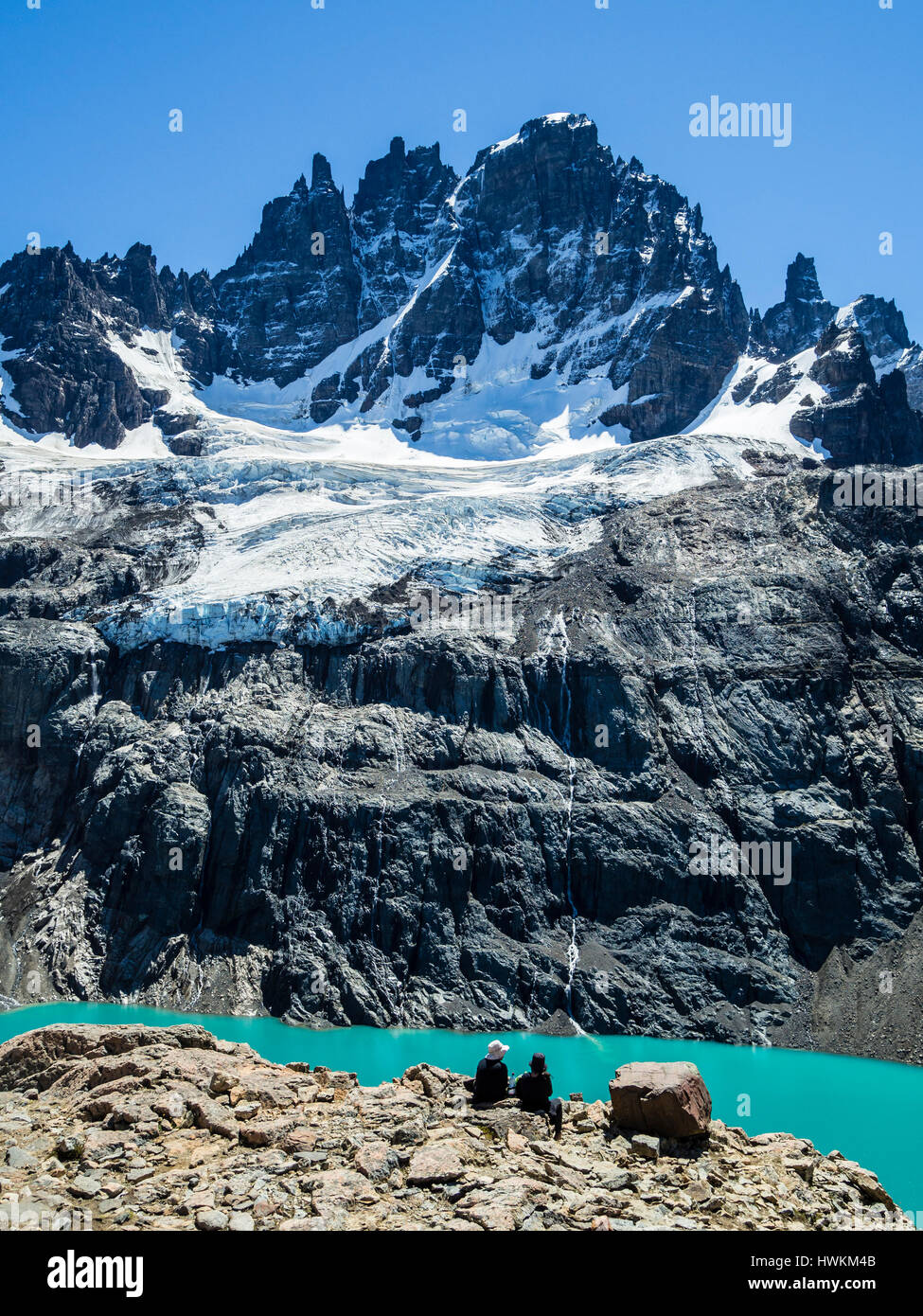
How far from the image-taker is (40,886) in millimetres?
69438

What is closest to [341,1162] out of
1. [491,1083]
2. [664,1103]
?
[491,1083]

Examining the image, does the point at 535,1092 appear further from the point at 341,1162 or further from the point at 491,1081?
the point at 341,1162

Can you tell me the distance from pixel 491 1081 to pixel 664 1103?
2.89 metres

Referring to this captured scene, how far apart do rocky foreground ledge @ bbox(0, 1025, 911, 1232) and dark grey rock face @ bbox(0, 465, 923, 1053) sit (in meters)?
41.7

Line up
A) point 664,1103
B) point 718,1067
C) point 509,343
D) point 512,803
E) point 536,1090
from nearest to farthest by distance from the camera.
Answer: point 664,1103 → point 536,1090 → point 718,1067 → point 512,803 → point 509,343

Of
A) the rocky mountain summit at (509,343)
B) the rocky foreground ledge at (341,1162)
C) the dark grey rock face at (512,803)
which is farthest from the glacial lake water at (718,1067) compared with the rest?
the rocky mountain summit at (509,343)

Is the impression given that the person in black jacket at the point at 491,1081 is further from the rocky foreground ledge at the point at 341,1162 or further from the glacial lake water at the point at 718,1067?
the glacial lake water at the point at 718,1067

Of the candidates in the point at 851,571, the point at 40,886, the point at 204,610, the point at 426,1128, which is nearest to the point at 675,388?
the point at 851,571

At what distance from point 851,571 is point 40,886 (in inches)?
2447

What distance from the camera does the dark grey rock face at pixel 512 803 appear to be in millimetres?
61438

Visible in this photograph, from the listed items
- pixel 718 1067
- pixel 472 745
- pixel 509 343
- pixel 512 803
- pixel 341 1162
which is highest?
pixel 509 343

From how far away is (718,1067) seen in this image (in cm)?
5066

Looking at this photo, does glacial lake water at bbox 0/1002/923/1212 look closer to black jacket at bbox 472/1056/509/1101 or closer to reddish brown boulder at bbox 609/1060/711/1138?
reddish brown boulder at bbox 609/1060/711/1138
